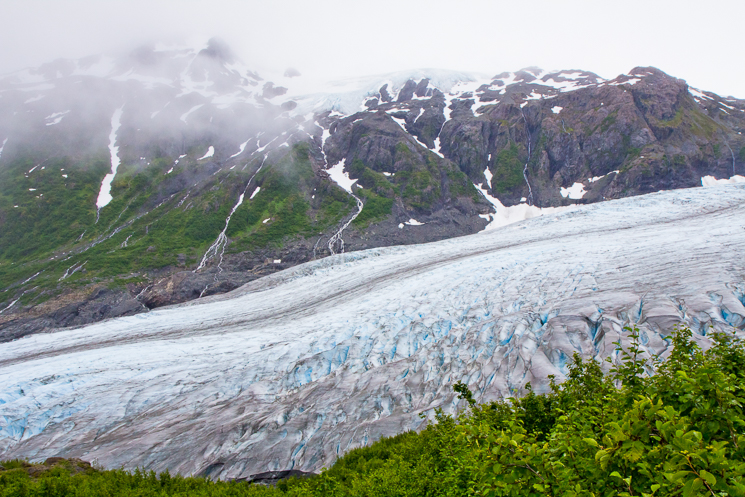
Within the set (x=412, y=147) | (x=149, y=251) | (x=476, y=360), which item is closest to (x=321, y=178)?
(x=412, y=147)

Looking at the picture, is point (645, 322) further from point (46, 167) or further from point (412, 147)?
point (46, 167)

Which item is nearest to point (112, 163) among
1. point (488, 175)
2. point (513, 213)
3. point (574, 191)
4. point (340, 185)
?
point (340, 185)

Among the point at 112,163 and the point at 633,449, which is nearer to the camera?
the point at 633,449

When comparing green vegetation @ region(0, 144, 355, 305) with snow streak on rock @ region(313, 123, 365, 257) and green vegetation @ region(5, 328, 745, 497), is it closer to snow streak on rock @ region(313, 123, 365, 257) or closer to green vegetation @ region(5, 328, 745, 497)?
snow streak on rock @ region(313, 123, 365, 257)

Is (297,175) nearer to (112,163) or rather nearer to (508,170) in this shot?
(508,170)

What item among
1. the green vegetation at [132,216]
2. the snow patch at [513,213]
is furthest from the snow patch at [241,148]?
the snow patch at [513,213]

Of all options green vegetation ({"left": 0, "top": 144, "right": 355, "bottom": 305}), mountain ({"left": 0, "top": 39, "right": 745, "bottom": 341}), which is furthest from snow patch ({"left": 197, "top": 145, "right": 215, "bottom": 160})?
green vegetation ({"left": 0, "top": 144, "right": 355, "bottom": 305})

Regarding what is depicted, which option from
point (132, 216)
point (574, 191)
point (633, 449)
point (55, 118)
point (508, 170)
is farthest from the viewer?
point (55, 118)

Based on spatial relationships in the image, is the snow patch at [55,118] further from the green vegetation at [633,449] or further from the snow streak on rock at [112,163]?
the green vegetation at [633,449]
